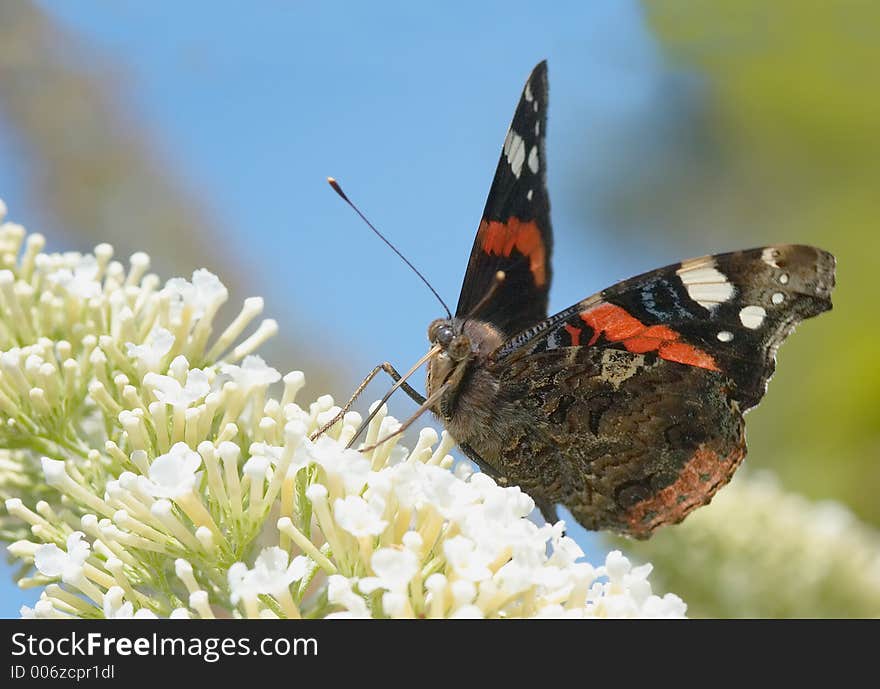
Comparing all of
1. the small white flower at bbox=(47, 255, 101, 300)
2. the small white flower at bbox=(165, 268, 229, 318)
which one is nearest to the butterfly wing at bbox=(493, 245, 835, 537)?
the small white flower at bbox=(165, 268, 229, 318)

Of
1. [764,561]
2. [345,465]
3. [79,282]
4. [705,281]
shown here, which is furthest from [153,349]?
[764,561]

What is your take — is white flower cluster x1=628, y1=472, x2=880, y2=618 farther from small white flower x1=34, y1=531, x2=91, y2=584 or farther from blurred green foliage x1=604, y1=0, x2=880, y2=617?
small white flower x1=34, y1=531, x2=91, y2=584

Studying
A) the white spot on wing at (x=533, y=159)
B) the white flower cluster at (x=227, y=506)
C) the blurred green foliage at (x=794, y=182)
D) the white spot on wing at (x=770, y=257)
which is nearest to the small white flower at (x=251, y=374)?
the white flower cluster at (x=227, y=506)

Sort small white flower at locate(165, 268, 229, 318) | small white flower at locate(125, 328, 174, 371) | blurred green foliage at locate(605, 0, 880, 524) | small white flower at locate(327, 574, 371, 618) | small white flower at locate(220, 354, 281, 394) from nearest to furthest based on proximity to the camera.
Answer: small white flower at locate(327, 574, 371, 618)
small white flower at locate(220, 354, 281, 394)
small white flower at locate(125, 328, 174, 371)
small white flower at locate(165, 268, 229, 318)
blurred green foliage at locate(605, 0, 880, 524)

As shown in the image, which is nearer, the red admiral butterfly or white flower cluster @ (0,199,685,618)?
white flower cluster @ (0,199,685,618)

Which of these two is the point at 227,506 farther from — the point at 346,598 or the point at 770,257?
the point at 770,257

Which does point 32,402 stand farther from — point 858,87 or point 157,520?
point 858,87

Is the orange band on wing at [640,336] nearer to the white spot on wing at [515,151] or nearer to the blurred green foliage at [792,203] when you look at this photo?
the white spot on wing at [515,151]

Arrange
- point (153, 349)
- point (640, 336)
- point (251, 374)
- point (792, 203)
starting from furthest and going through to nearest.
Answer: point (792, 203) < point (640, 336) < point (153, 349) < point (251, 374)
